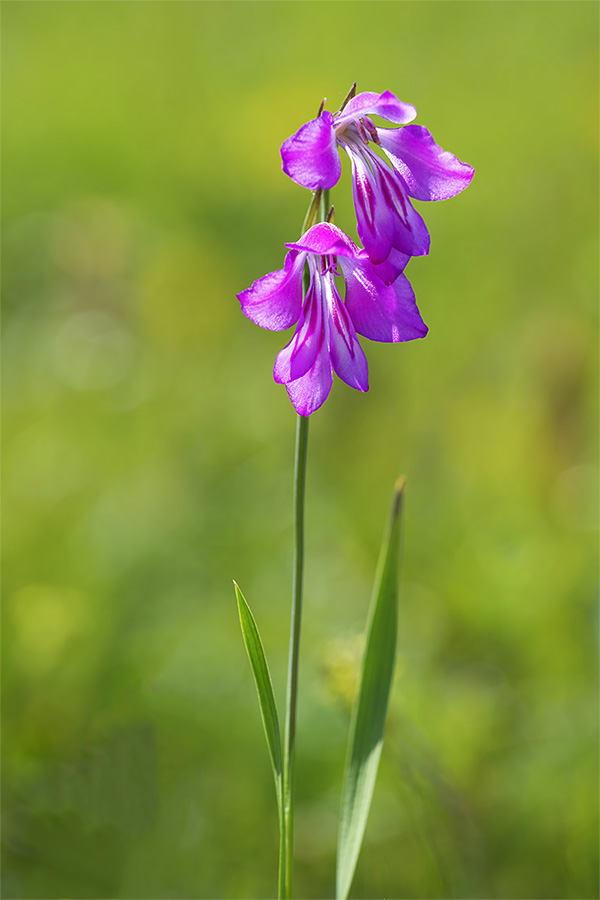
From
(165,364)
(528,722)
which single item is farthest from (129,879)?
(165,364)

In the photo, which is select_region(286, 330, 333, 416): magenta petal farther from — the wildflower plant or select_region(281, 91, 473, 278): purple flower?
select_region(281, 91, 473, 278): purple flower

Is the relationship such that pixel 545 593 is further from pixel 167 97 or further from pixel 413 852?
pixel 167 97

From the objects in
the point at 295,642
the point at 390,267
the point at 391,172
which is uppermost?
the point at 391,172

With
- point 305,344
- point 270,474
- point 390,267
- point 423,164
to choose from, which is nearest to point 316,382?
point 305,344

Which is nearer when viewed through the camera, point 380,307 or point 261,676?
point 380,307

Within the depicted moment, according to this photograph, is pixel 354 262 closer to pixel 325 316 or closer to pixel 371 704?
pixel 325 316

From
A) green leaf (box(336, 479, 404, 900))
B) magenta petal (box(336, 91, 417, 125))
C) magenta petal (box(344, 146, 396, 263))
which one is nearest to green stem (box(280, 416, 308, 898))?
green leaf (box(336, 479, 404, 900))

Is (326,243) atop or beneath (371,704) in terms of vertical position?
atop
